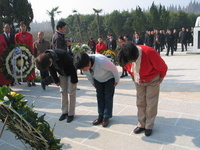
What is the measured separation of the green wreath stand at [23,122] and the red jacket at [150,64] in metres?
1.50

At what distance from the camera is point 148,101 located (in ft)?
10.2

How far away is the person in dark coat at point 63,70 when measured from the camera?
10.4 ft

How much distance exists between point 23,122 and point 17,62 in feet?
13.9

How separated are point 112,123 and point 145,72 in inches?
52.2

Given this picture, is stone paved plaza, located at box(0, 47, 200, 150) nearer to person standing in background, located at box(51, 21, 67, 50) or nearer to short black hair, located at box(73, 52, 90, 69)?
short black hair, located at box(73, 52, 90, 69)

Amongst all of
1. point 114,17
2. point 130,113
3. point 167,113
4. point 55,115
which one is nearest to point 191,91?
point 167,113

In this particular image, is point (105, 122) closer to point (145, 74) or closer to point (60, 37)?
point (145, 74)

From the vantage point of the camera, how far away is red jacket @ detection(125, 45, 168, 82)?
286 centimetres

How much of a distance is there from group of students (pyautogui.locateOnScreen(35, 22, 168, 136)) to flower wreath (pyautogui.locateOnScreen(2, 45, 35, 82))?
273 centimetres

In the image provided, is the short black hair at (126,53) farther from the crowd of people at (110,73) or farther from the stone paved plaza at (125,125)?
the stone paved plaza at (125,125)

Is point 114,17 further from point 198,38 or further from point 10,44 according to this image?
point 10,44

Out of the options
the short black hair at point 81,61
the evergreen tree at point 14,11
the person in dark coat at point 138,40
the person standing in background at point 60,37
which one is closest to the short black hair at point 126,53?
the short black hair at point 81,61

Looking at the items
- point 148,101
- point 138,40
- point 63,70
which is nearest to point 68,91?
point 63,70

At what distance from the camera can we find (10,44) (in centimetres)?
616
